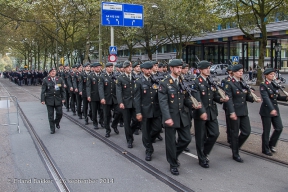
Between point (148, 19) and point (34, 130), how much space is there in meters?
23.3

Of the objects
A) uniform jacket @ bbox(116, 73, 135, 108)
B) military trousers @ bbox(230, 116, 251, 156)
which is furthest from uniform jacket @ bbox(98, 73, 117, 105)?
military trousers @ bbox(230, 116, 251, 156)

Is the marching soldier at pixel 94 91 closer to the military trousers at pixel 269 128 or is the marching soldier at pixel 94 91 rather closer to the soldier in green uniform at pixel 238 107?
the soldier in green uniform at pixel 238 107

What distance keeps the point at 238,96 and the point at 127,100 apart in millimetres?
2769

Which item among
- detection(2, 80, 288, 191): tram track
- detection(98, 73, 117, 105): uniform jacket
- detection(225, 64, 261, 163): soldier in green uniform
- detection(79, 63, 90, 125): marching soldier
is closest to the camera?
detection(2, 80, 288, 191): tram track

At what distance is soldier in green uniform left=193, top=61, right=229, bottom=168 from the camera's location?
20.5 ft

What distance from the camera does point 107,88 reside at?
9570 millimetres

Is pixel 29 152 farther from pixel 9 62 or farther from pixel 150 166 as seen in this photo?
pixel 9 62

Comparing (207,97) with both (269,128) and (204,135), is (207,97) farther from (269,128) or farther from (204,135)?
(269,128)

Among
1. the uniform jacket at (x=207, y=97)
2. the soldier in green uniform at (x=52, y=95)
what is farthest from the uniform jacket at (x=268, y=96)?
the soldier in green uniform at (x=52, y=95)

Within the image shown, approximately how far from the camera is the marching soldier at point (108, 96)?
9211 millimetres

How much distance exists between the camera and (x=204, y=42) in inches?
1978

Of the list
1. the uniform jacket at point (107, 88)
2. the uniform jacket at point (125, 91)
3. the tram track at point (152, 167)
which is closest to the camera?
the tram track at point (152, 167)

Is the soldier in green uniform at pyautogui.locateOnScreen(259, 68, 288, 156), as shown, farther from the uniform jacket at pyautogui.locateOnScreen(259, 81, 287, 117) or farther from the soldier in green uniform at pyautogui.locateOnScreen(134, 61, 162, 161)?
the soldier in green uniform at pyautogui.locateOnScreen(134, 61, 162, 161)

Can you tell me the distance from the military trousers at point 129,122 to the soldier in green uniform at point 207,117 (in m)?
2.04
